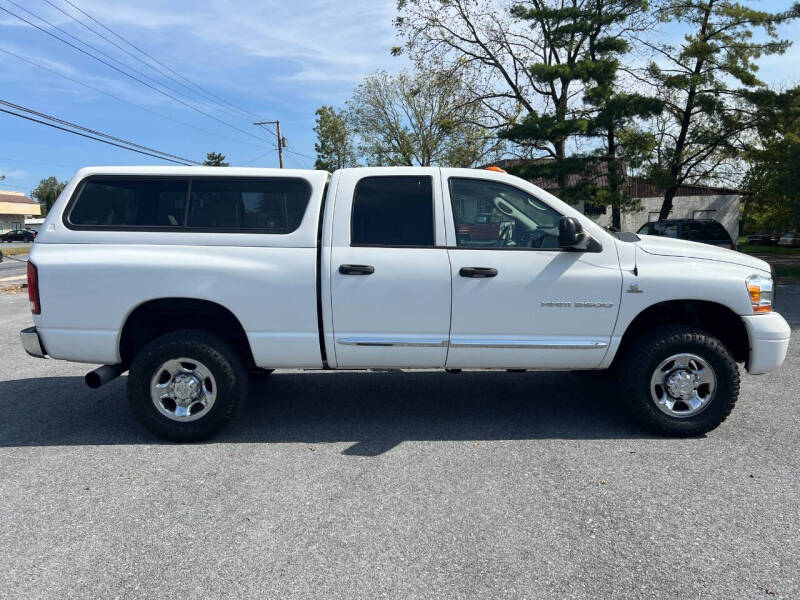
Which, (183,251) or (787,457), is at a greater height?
(183,251)

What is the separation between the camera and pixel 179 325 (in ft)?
15.4

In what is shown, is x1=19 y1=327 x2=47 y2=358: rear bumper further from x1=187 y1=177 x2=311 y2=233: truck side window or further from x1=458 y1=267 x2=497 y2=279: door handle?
x1=458 y1=267 x2=497 y2=279: door handle

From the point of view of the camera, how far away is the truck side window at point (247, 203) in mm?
4461

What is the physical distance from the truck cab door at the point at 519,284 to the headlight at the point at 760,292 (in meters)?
0.99

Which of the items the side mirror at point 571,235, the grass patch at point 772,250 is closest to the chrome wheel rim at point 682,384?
the side mirror at point 571,235

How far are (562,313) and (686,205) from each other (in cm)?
4247

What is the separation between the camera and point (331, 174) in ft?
15.5

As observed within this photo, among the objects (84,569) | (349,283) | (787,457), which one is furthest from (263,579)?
(787,457)

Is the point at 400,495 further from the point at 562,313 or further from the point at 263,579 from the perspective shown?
the point at 562,313

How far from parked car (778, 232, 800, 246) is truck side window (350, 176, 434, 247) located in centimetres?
4509

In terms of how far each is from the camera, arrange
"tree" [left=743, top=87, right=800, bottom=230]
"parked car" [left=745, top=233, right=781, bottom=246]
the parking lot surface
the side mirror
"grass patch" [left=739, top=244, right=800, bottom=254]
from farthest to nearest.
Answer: "parked car" [left=745, top=233, right=781, bottom=246] < "grass patch" [left=739, top=244, right=800, bottom=254] < "tree" [left=743, top=87, right=800, bottom=230] < the side mirror < the parking lot surface

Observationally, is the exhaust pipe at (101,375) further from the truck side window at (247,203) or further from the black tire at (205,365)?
the truck side window at (247,203)

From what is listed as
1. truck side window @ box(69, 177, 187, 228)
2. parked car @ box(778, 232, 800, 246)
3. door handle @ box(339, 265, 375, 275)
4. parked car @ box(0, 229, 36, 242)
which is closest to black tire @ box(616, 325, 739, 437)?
door handle @ box(339, 265, 375, 275)

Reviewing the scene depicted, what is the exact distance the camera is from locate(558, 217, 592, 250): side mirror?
13.8ft
